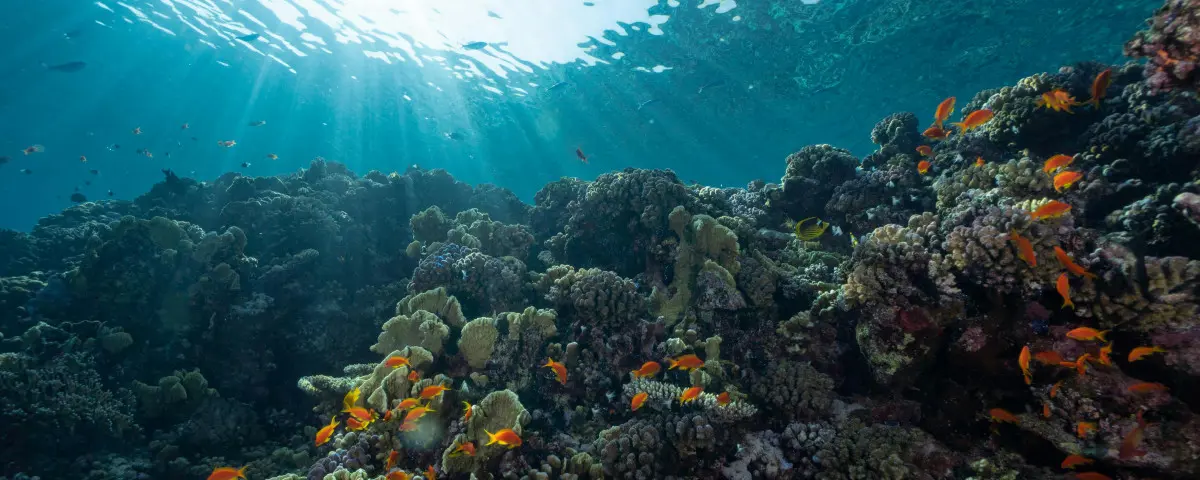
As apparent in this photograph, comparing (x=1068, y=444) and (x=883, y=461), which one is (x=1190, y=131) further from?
(x=883, y=461)

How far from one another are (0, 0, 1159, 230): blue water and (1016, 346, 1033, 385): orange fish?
2025cm

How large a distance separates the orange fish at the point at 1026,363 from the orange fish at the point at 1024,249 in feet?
2.47

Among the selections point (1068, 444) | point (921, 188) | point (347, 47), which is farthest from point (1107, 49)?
point (347, 47)

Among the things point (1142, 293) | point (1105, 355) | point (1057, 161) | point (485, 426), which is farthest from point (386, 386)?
point (1057, 161)

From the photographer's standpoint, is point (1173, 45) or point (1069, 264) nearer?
point (1069, 264)

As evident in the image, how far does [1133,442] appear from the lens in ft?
11.0

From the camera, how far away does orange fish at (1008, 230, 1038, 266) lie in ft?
12.2

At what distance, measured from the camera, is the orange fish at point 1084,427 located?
3666 mm

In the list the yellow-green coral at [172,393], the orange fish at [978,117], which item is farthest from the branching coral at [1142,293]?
the yellow-green coral at [172,393]

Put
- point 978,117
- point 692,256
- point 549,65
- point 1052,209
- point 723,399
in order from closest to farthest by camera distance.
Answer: point 1052,209, point 723,399, point 978,117, point 692,256, point 549,65

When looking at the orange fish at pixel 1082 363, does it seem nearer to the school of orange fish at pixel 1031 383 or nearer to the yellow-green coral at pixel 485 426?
the school of orange fish at pixel 1031 383

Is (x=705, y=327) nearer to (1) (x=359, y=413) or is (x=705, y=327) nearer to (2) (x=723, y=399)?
(2) (x=723, y=399)

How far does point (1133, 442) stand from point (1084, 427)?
0.30 metres

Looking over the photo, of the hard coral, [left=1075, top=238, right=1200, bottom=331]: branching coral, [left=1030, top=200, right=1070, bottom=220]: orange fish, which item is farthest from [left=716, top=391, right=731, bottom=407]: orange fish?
the hard coral
